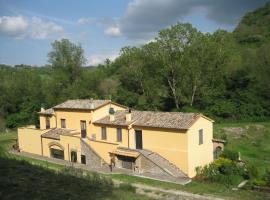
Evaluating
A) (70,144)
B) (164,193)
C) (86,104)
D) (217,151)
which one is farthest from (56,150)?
(217,151)

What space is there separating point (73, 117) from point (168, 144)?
11.8 meters

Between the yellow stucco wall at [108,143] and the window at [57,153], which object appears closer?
the yellow stucco wall at [108,143]

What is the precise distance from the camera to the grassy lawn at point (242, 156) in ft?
73.6

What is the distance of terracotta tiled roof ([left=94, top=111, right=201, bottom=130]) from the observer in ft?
90.2

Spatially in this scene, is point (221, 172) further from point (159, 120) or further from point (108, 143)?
point (108, 143)

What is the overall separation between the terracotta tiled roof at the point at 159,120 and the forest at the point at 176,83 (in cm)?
1330

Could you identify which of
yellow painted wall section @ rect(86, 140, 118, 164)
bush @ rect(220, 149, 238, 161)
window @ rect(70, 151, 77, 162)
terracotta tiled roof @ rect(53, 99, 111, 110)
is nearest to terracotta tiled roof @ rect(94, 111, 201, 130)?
terracotta tiled roof @ rect(53, 99, 111, 110)

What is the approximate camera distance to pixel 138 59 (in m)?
50.2

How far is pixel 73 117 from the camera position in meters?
34.7

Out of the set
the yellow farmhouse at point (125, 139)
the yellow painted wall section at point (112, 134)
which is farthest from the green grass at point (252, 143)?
the yellow painted wall section at point (112, 134)

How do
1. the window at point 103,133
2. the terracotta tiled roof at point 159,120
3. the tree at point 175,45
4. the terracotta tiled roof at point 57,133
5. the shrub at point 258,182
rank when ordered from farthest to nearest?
the tree at point 175,45
the terracotta tiled roof at point 57,133
the window at point 103,133
the terracotta tiled roof at point 159,120
the shrub at point 258,182

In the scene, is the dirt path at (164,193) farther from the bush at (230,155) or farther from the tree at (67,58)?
the tree at (67,58)

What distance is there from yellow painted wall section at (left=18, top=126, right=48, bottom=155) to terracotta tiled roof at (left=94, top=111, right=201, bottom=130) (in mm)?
7577

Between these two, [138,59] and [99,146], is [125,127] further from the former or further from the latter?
[138,59]
